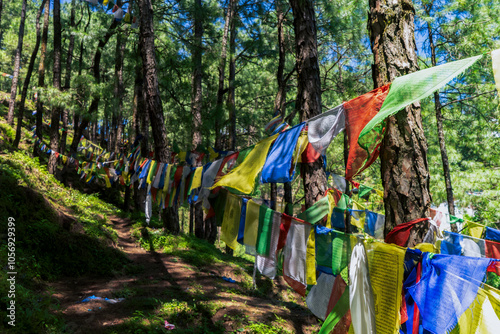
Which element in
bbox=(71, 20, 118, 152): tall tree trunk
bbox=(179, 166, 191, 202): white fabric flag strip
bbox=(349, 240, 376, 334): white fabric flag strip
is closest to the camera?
bbox=(349, 240, 376, 334): white fabric flag strip

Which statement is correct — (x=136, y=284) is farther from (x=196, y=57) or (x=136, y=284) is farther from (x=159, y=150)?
(x=196, y=57)

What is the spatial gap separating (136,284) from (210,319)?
1827mm

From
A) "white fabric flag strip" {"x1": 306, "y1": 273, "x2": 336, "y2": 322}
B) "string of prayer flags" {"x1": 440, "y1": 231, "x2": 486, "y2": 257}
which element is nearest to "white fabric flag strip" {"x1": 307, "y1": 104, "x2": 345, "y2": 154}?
"white fabric flag strip" {"x1": 306, "y1": 273, "x2": 336, "y2": 322}

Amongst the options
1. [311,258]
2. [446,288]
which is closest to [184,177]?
[311,258]

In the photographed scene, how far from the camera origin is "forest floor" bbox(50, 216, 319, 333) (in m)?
4.14

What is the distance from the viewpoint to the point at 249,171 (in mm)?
3723

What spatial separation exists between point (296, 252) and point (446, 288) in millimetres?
1631

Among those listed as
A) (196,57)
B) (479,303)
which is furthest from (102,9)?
(479,303)

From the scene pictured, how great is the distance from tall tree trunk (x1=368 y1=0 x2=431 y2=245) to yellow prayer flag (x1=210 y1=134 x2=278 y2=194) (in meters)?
1.36

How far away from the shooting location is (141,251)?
27.1 feet

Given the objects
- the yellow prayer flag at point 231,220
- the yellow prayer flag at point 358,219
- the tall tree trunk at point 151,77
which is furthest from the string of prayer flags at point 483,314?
the tall tree trunk at point 151,77

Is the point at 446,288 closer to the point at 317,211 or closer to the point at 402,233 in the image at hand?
the point at 402,233

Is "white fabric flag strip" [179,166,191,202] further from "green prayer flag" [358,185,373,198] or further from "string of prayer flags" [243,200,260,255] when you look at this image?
"green prayer flag" [358,185,373,198]

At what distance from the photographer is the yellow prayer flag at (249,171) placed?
3590 millimetres
